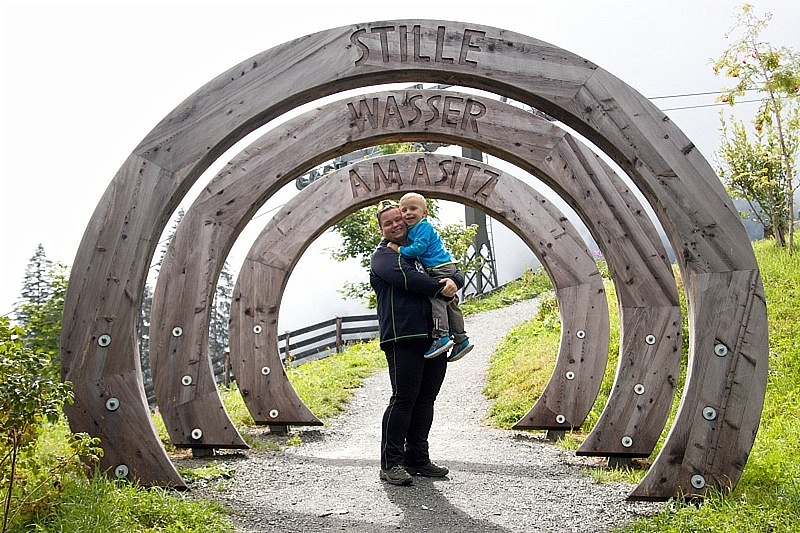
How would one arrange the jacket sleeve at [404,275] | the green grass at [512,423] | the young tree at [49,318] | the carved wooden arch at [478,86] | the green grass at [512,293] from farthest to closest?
the green grass at [512,293] < the young tree at [49,318] < the jacket sleeve at [404,275] < the carved wooden arch at [478,86] < the green grass at [512,423]

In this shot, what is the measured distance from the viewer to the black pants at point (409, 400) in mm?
5992

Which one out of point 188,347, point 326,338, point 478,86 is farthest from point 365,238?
point 478,86

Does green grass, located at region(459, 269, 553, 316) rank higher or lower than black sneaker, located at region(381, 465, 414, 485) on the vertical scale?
higher

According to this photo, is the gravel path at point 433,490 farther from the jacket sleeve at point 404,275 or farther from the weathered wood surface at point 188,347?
the jacket sleeve at point 404,275

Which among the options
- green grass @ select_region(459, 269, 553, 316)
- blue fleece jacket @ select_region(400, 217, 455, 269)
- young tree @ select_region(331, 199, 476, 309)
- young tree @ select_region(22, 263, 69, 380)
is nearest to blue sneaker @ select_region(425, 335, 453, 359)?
blue fleece jacket @ select_region(400, 217, 455, 269)

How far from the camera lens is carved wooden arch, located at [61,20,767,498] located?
4.68 meters

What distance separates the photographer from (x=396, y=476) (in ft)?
20.2

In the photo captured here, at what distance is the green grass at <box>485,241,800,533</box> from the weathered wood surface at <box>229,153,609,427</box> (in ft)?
2.60

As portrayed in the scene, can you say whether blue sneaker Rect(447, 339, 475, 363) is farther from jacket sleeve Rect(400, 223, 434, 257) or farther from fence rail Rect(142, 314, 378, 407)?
fence rail Rect(142, 314, 378, 407)

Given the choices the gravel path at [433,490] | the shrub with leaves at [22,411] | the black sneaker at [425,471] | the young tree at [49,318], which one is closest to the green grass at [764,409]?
the gravel path at [433,490]

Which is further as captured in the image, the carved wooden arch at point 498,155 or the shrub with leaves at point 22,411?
the carved wooden arch at point 498,155

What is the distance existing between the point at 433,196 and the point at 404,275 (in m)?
3.58

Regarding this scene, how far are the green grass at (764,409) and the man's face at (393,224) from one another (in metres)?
2.40

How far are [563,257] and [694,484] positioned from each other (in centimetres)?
472
